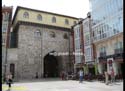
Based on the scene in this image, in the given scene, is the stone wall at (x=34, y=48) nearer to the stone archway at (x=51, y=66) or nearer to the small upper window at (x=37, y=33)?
the small upper window at (x=37, y=33)

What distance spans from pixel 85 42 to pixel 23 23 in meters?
12.0

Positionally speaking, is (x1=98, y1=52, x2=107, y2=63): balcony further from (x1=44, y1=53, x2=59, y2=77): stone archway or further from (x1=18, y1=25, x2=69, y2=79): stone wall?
(x1=44, y1=53, x2=59, y2=77): stone archway

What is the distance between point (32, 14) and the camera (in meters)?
47.2

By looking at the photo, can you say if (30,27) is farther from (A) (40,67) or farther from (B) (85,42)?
(B) (85,42)

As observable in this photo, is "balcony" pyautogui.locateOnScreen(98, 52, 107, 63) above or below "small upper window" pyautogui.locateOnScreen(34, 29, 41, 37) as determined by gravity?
below

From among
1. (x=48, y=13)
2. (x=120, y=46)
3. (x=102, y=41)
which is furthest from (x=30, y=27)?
(x=120, y=46)

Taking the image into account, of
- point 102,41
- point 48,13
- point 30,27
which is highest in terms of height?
point 48,13

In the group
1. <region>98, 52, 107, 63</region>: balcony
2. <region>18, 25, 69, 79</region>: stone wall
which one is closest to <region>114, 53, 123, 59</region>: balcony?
<region>98, 52, 107, 63</region>: balcony

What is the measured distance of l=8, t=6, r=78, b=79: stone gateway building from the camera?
44.9m

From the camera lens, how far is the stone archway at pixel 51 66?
52.6 m

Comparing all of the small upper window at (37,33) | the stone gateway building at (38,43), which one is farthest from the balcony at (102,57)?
the small upper window at (37,33)

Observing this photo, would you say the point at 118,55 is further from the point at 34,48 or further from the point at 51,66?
the point at 51,66

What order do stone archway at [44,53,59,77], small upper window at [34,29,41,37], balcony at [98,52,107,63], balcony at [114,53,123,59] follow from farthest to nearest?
stone archway at [44,53,59,77], small upper window at [34,29,41,37], balcony at [98,52,107,63], balcony at [114,53,123,59]

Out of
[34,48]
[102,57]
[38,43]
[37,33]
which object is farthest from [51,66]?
[102,57]
